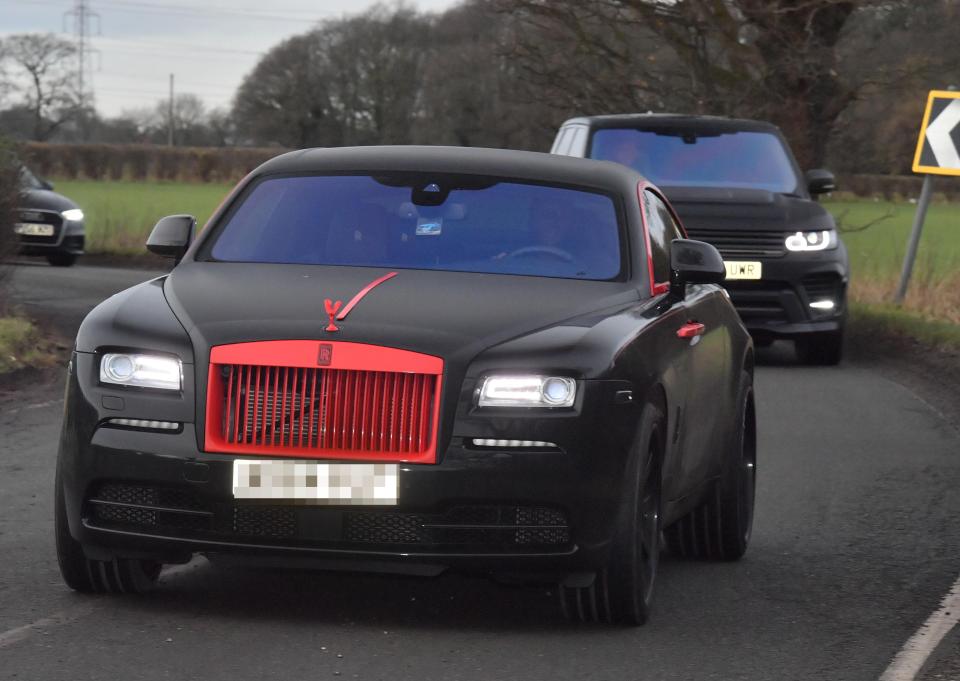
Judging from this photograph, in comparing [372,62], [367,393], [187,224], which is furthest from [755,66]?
[372,62]

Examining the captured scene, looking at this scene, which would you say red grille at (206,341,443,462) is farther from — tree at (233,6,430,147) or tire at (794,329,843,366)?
tree at (233,6,430,147)

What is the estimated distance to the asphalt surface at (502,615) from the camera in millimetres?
5508

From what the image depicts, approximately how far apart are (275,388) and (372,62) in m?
96.3

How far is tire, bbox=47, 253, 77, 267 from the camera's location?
92.0 ft

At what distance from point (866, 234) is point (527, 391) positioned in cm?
4127

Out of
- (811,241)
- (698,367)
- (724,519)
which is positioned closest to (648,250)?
(698,367)

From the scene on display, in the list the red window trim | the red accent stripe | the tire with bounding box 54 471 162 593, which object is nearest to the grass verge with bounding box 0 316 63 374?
the red window trim

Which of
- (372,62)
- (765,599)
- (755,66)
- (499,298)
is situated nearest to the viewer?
(499,298)

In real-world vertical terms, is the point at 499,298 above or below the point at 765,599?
above

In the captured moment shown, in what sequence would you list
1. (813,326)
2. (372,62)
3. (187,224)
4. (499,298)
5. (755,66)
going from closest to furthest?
(499,298) < (187,224) < (813,326) < (755,66) < (372,62)

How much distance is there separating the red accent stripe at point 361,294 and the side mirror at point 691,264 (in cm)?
112

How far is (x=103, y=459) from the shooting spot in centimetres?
587

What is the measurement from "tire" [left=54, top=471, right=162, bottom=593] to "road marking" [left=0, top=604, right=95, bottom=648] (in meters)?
0.14

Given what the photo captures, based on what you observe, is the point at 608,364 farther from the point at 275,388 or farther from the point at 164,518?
the point at 164,518
